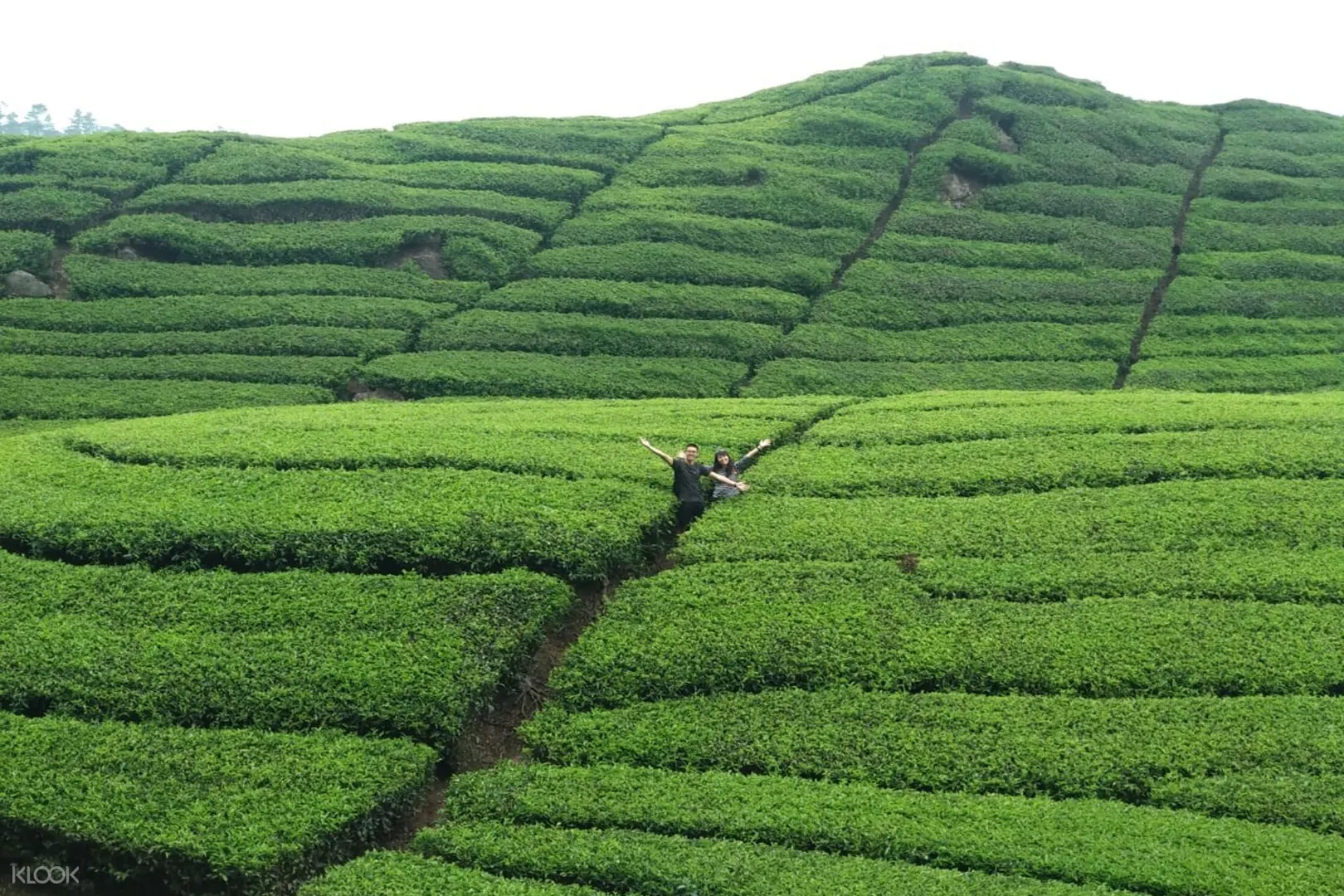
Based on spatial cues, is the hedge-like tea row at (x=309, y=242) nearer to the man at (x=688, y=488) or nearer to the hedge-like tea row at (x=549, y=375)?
the hedge-like tea row at (x=549, y=375)

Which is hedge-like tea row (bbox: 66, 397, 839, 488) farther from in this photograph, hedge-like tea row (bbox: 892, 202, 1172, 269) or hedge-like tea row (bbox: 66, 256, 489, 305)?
hedge-like tea row (bbox: 892, 202, 1172, 269)

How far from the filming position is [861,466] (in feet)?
76.2

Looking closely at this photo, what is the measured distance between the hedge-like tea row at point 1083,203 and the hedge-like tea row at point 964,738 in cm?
3712

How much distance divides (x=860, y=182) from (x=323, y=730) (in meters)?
40.3

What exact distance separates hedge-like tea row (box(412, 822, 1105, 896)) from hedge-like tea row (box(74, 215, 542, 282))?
3167cm

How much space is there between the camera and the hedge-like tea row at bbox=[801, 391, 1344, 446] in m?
25.0

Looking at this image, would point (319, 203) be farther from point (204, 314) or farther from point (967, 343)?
point (967, 343)

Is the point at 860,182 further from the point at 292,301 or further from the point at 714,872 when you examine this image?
the point at 714,872

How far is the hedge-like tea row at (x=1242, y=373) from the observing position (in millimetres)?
35938

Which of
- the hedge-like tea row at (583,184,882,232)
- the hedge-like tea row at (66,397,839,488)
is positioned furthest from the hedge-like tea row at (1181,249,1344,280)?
the hedge-like tea row at (66,397,839,488)

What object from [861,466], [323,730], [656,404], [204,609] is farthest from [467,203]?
[323,730]

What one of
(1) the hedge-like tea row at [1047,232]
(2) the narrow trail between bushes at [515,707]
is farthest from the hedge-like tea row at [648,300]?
(2) the narrow trail between bushes at [515,707]

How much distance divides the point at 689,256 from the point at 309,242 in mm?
14212

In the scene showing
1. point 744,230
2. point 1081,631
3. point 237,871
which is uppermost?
point 744,230
